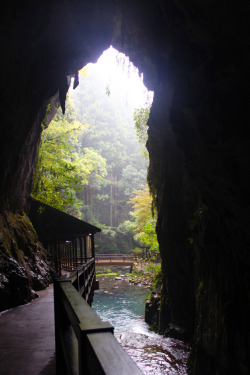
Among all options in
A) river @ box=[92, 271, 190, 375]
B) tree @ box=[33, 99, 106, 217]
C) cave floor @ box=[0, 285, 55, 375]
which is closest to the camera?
cave floor @ box=[0, 285, 55, 375]

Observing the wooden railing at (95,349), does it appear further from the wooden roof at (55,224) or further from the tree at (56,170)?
the tree at (56,170)

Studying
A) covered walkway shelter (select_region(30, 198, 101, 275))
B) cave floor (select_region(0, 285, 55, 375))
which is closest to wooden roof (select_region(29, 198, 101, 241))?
covered walkway shelter (select_region(30, 198, 101, 275))

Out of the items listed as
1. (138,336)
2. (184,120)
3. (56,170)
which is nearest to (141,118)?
(56,170)

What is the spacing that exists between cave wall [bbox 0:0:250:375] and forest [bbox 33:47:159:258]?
364cm

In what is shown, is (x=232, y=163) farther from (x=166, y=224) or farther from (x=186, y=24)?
(x=166, y=224)

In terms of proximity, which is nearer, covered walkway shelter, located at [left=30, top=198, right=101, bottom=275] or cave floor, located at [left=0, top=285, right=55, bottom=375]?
cave floor, located at [left=0, top=285, right=55, bottom=375]

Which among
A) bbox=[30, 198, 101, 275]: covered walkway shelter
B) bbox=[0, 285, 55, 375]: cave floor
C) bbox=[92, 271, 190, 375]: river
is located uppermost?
bbox=[30, 198, 101, 275]: covered walkway shelter

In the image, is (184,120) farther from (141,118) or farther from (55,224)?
(141,118)

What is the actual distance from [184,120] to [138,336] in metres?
9.26

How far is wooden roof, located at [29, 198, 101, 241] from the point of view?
1302 centimetres

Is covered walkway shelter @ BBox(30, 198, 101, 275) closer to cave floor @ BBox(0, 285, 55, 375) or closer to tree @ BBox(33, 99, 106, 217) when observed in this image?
tree @ BBox(33, 99, 106, 217)

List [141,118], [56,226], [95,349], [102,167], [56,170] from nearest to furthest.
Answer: [95,349]
[56,226]
[141,118]
[56,170]
[102,167]

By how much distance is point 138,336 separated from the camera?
11234 mm

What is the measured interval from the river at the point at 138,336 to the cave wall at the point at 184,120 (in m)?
0.88
